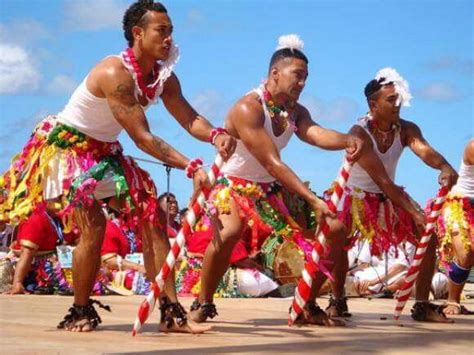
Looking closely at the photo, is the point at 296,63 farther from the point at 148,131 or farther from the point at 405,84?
the point at 148,131

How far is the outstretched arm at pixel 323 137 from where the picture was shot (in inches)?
239

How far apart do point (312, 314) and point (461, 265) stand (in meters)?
2.11

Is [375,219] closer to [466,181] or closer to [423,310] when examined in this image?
[423,310]

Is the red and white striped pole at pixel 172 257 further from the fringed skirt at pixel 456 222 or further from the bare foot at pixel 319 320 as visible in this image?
the fringed skirt at pixel 456 222

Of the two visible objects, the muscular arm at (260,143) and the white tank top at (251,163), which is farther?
the white tank top at (251,163)

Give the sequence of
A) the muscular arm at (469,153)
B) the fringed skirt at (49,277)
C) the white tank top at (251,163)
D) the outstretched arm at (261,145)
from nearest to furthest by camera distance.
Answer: the outstretched arm at (261,145)
the white tank top at (251,163)
the muscular arm at (469,153)
the fringed skirt at (49,277)

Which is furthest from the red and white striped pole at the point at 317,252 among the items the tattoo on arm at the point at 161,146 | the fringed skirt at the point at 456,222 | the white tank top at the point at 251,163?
the fringed skirt at the point at 456,222

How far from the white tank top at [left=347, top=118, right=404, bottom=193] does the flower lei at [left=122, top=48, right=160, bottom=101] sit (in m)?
1.97

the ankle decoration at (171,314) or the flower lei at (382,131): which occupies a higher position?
the flower lei at (382,131)

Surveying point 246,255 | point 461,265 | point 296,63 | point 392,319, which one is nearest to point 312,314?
point 392,319

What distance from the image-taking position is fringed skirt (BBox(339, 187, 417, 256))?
698 cm

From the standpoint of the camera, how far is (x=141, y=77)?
5445mm

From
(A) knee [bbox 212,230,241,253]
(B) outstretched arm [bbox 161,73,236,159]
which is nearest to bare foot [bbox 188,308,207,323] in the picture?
(A) knee [bbox 212,230,241,253]

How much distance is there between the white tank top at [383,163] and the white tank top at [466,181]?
95cm
